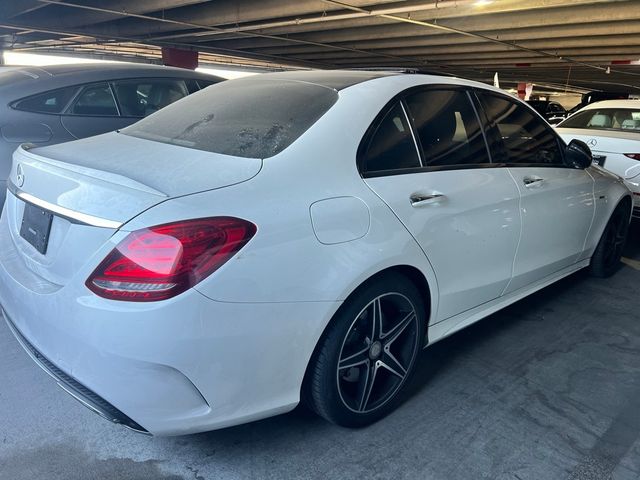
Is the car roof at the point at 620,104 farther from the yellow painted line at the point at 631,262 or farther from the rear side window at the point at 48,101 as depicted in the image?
the rear side window at the point at 48,101

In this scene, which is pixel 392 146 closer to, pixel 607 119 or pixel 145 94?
pixel 145 94

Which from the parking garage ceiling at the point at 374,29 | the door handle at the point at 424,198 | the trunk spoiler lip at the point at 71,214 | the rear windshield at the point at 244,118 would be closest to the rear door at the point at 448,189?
the door handle at the point at 424,198

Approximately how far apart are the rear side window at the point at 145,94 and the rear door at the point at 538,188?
3.26 meters

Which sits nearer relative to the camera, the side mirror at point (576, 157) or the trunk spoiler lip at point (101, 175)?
the trunk spoiler lip at point (101, 175)

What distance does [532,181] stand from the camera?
3.08 meters

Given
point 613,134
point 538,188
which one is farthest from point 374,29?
point 538,188

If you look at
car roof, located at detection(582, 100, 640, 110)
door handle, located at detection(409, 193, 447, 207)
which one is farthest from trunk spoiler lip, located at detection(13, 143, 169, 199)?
car roof, located at detection(582, 100, 640, 110)

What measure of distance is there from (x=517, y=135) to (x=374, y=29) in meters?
12.2

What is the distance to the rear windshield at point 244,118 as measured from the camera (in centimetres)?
214

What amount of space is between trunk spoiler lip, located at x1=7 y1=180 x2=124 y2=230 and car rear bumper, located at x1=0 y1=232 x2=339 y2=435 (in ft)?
0.75

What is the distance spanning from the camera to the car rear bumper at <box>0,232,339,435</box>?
1.64 metres

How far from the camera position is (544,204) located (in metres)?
3.17

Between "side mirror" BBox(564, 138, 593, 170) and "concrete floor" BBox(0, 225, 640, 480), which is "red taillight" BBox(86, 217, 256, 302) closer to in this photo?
"concrete floor" BBox(0, 225, 640, 480)

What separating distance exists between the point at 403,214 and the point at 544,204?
4.52ft
